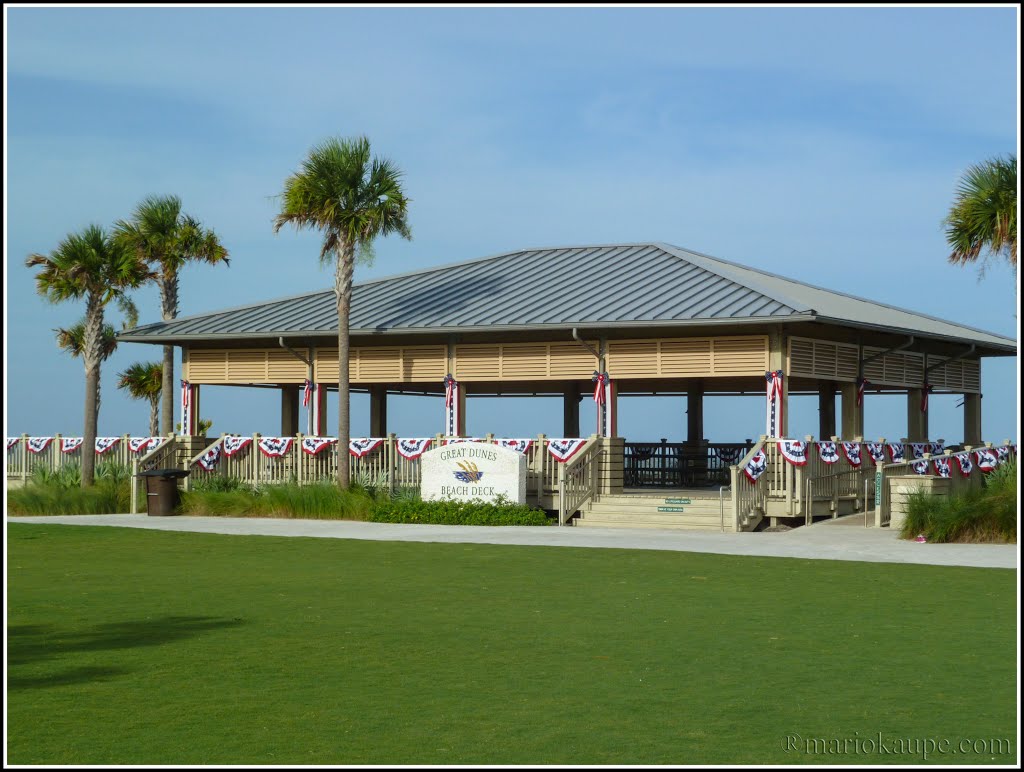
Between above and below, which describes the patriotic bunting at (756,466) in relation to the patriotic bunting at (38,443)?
below

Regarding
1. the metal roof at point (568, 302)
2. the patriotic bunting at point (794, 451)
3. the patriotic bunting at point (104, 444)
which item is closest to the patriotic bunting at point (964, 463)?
the metal roof at point (568, 302)

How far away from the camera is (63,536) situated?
966 inches

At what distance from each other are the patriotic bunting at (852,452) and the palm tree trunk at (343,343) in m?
10.8

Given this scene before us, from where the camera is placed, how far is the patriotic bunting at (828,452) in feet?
90.9

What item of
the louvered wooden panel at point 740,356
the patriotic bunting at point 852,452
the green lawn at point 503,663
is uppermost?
the louvered wooden panel at point 740,356

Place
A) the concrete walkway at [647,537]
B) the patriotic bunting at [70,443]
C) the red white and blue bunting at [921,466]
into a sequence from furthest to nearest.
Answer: the patriotic bunting at [70,443], the red white and blue bunting at [921,466], the concrete walkway at [647,537]

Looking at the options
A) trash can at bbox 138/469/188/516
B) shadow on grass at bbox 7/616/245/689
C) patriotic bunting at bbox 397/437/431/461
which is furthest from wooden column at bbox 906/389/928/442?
shadow on grass at bbox 7/616/245/689

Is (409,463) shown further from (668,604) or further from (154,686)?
(154,686)

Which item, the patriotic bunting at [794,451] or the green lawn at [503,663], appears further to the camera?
the patriotic bunting at [794,451]

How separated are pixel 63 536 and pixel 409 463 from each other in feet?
28.2

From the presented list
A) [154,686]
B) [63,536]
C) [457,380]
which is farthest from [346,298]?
[154,686]

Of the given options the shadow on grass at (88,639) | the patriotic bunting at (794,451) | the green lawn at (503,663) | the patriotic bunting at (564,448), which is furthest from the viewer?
the patriotic bunting at (564,448)

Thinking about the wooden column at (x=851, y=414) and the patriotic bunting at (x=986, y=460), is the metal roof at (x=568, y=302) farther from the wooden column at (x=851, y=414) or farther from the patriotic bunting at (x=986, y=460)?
the patriotic bunting at (x=986, y=460)

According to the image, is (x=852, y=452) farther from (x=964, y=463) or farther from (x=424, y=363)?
(x=424, y=363)
